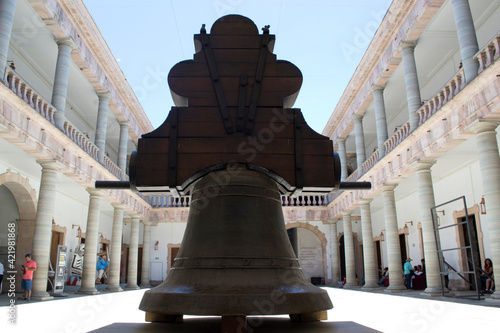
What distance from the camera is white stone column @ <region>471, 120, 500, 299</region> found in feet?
29.8

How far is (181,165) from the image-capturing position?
233 centimetres

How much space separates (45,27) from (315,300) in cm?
1380

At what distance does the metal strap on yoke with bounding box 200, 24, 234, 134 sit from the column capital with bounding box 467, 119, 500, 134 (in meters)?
8.95

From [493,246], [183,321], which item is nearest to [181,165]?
[183,321]

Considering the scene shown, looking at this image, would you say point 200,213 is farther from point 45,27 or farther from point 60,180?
point 60,180

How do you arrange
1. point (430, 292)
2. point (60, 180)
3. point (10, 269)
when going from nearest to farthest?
point (430, 292)
point (10, 269)
point (60, 180)

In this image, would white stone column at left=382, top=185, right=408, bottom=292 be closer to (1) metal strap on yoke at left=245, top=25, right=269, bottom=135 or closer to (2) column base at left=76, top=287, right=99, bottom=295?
(2) column base at left=76, top=287, right=99, bottom=295

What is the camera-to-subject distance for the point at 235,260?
84.7 inches

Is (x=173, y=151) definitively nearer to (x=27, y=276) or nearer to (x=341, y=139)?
(x=27, y=276)

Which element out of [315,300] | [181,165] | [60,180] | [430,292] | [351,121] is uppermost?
[351,121]

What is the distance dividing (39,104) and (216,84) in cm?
1114

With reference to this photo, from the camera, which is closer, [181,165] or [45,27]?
[181,165]

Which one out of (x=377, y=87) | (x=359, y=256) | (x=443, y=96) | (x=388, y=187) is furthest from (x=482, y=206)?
(x=359, y=256)

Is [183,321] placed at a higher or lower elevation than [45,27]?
lower
